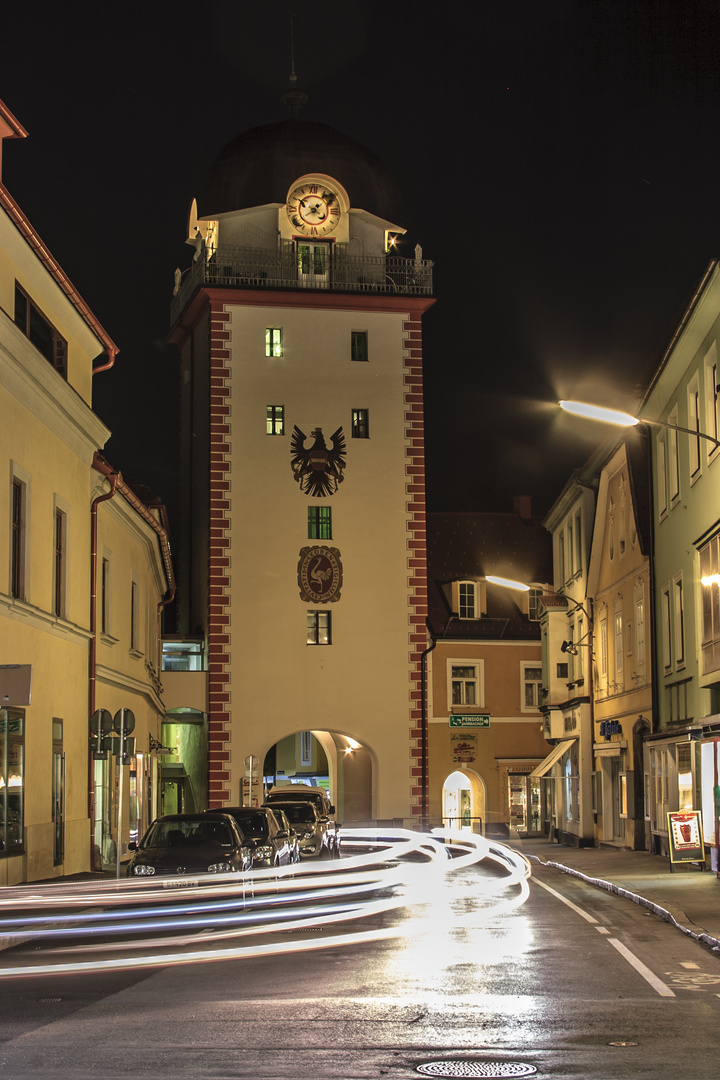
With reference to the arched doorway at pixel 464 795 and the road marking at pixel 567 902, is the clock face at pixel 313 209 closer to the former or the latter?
the arched doorway at pixel 464 795

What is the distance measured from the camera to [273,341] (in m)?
51.0

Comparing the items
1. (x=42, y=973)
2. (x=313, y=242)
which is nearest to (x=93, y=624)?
(x=42, y=973)

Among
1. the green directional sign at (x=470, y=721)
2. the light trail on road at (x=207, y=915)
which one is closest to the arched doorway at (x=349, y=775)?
the green directional sign at (x=470, y=721)

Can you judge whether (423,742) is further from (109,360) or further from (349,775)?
(109,360)

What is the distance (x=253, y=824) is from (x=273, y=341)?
28560mm

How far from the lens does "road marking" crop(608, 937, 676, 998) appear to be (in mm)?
12023

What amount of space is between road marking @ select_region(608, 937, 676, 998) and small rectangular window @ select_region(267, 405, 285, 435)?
35344 millimetres

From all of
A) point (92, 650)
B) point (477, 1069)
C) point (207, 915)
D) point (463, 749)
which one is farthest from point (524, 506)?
point (477, 1069)

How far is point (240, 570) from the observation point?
4953 cm

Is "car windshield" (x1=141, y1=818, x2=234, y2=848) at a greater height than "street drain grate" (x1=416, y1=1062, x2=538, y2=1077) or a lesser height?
greater

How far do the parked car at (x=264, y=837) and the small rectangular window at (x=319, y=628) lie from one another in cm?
2298

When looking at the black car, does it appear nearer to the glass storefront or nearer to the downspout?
the glass storefront

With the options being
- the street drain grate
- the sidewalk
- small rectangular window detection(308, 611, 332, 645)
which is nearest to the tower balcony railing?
small rectangular window detection(308, 611, 332, 645)

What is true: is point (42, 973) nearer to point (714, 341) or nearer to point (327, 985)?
point (327, 985)
